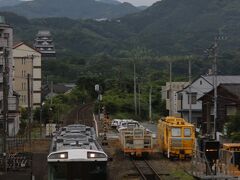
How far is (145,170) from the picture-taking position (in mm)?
25484

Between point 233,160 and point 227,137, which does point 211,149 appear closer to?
point 233,160

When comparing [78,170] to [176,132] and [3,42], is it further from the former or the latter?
[3,42]

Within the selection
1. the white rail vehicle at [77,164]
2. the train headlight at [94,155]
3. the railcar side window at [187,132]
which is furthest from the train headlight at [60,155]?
the railcar side window at [187,132]

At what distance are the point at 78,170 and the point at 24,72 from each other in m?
58.1

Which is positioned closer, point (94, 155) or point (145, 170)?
point (94, 155)

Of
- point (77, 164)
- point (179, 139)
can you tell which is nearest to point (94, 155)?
point (77, 164)

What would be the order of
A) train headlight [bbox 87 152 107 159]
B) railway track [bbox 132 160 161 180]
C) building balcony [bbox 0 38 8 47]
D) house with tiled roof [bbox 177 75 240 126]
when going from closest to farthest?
train headlight [bbox 87 152 107 159], railway track [bbox 132 160 161 180], house with tiled roof [bbox 177 75 240 126], building balcony [bbox 0 38 8 47]

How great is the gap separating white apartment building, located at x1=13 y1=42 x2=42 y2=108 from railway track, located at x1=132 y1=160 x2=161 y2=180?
137 feet

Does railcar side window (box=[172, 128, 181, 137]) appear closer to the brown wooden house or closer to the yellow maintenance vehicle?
the yellow maintenance vehicle

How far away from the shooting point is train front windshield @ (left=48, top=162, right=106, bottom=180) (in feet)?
50.9

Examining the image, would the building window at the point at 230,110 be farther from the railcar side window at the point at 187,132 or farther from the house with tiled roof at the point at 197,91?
the railcar side window at the point at 187,132

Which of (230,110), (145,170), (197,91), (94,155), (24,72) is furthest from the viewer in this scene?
(24,72)

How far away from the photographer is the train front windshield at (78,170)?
15500mm

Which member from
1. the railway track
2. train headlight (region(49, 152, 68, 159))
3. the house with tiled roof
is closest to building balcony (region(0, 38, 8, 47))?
the house with tiled roof
